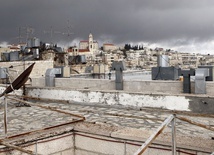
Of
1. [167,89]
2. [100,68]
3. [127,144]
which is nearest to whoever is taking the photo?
[127,144]

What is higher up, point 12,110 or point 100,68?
point 100,68

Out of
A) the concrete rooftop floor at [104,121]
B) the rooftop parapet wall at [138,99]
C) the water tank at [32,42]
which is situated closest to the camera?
the concrete rooftop floor at [104,121]

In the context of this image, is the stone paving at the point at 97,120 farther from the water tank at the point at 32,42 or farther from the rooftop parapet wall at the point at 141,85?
the water tank at the point at 32,42

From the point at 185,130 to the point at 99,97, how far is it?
15.9 ft

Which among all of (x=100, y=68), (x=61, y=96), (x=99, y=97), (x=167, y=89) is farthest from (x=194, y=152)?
(x=100, y=68)

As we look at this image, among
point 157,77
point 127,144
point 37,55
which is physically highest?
point 37,55

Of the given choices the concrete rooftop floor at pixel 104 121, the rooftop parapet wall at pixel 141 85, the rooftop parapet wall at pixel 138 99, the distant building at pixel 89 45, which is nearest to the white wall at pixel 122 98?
the rooftop parapet wall at pixel 138 99

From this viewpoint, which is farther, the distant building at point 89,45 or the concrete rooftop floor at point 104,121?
the distant building at point 89,45

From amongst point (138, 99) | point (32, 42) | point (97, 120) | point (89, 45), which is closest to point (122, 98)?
point (138, 99)

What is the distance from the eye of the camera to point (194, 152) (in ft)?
17.7

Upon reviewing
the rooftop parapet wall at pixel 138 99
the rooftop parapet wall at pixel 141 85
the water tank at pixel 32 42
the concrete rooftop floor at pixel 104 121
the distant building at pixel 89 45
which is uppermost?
the distant building at pixel 89 45

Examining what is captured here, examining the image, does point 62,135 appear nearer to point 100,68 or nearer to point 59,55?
point 100,68

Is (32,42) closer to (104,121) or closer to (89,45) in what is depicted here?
(104,121)

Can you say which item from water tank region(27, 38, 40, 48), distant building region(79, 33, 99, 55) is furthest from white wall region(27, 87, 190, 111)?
distant building region(79, 33, 99, 55)
